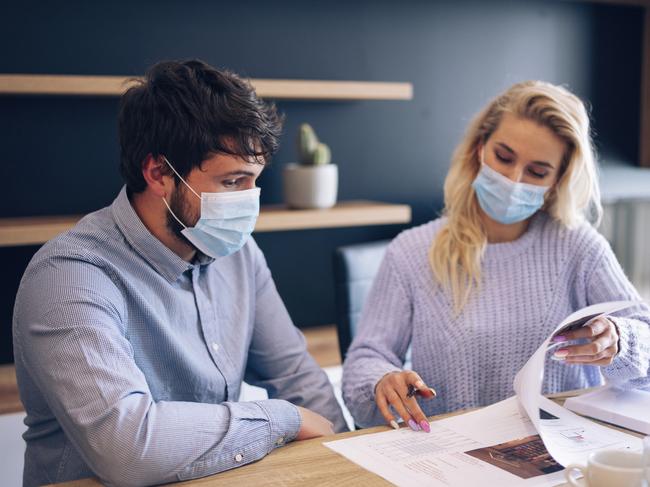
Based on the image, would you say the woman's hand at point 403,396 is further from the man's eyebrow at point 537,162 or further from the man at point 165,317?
the man's eyebrow at point 537,162

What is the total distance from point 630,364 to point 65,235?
3.44 ft

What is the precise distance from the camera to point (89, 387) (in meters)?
1.07

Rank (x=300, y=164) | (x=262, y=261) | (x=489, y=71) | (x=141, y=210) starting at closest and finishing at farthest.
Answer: (x=141, y=210), (x=262, y=261), (x=300, y=164), (x=489, y=71)

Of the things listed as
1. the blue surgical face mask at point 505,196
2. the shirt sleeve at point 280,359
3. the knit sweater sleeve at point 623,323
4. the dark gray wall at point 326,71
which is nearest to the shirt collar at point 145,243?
the shirt sleeve at point 280,359

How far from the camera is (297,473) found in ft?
3.57

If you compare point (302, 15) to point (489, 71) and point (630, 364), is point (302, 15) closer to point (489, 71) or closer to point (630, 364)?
point (489, 71)

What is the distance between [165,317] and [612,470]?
768 millimetres

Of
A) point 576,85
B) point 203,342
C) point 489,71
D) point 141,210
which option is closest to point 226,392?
point 203,342

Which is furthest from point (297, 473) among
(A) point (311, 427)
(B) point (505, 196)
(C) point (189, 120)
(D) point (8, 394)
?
(D) point (8, 394)

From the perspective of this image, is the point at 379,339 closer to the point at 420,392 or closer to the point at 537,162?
the point at 420,392

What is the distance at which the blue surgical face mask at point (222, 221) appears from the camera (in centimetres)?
136

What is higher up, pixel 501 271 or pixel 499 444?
pixel 501 271

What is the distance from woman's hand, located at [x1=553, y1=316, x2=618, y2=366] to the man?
0.45 m

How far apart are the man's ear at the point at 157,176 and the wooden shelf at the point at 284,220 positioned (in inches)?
34.5
